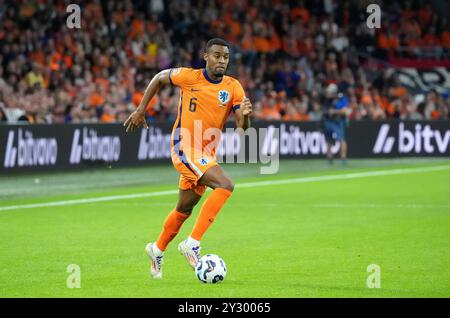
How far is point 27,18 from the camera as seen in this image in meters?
26.4

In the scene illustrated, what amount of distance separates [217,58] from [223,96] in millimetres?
398

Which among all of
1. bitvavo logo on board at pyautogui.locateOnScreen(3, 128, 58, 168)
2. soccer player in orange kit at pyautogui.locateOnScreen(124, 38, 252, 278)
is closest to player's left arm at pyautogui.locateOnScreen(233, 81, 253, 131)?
soccer player in orange kit at pyautogui.locateOnScreen(124, 38, 252, 278)

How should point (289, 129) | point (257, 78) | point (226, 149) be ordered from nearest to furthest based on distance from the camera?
point (226, 149), point (289, 129), point (257, 78)

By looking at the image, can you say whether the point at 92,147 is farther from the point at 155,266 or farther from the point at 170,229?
the point at 155,266

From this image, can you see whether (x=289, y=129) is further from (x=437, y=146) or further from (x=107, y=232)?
(x=107, y=232)

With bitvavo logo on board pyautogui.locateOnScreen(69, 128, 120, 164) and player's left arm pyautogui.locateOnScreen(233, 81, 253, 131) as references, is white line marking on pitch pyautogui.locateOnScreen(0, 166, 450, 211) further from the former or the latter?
player's left arm pyautogui.locateOnScreen(233, 81, 253, 131)

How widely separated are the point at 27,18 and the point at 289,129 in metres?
7.44

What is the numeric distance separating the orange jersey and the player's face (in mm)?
159

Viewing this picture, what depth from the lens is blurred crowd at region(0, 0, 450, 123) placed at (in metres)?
25.0

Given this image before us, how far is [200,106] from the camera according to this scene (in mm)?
10258

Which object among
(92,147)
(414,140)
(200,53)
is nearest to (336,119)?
(414,140)

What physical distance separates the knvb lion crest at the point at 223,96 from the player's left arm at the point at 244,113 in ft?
0.48

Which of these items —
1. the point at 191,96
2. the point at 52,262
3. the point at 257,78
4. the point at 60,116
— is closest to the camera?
the point at 191,96

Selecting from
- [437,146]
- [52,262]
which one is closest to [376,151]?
[437,146]
